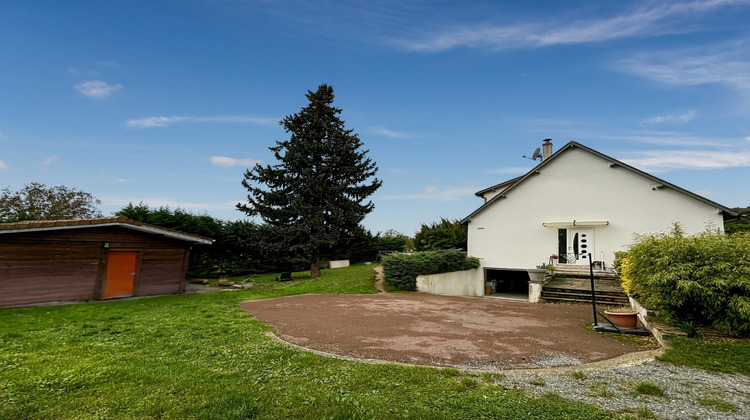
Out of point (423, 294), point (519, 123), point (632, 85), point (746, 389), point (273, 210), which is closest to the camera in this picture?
point (746, 389)

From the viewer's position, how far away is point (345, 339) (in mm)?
6812

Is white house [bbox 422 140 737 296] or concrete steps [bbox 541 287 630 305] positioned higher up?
white house [bbox 422 140 737 296]

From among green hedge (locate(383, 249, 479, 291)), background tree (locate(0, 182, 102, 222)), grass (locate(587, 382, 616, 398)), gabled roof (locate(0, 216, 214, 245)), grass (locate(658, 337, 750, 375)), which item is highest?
background tree (locate(0, 182, 102, 222))

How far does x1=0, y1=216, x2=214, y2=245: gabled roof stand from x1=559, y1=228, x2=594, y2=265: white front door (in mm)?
18469

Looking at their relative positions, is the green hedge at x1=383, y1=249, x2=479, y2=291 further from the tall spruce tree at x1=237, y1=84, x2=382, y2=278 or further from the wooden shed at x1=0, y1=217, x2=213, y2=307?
the wooden shed at x1=0, y1=217, x2=213, y2=307

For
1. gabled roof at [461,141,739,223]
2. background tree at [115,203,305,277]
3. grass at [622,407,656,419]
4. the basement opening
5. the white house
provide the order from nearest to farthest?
grass at [622,407,656,419]
gabled roof at [461,141,739,223]
the white house
background tree at [115,203,305,277]
the basement opening


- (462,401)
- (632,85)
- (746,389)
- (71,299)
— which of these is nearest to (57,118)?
(71,299)

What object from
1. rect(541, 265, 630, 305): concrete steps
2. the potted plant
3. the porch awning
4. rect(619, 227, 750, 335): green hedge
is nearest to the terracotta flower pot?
the potted plant

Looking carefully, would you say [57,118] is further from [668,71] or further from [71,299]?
[668,71]

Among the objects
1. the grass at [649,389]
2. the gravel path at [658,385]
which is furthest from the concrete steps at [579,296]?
the grass at [649,389]

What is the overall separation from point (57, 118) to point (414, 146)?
57.2 feet

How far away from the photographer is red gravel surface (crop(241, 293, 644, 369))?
5.64 m

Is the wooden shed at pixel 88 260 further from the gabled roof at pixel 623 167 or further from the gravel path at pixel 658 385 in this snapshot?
the gabled roof at pixel 623 167

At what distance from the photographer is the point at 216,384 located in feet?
13.5
